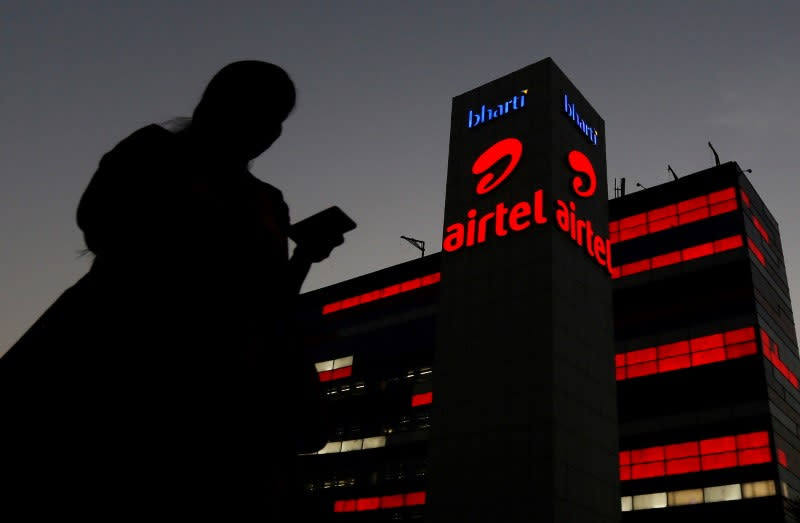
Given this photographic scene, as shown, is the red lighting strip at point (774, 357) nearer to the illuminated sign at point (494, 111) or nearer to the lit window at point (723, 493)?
the lit window at point (723, 493)

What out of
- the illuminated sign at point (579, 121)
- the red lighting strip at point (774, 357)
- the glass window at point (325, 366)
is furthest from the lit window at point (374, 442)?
the illuminated sign at point (579, 121)

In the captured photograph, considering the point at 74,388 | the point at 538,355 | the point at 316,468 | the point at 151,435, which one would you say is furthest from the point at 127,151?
the point at 316,468

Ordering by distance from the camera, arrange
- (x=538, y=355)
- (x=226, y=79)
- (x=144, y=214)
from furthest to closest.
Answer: (x=538, y=355) < (x=226, y=79) < (x=144, y=214)

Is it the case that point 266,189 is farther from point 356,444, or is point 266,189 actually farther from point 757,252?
point 356,444

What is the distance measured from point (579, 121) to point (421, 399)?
30117 millimetres

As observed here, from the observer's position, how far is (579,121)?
28.6 meters

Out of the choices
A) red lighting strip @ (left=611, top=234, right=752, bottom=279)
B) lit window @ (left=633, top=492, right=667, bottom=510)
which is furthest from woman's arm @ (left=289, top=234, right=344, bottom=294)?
red lighting strip @ (left=611, top=234, right=752, bottom=279)

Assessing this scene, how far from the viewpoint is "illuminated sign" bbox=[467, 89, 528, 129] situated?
28.2 m

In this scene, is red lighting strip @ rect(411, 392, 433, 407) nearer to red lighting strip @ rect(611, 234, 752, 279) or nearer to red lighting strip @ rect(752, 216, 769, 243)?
red lighting strip @ rect(611, 234, 752, 279)

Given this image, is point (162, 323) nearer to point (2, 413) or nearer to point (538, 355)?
point (2, 413)

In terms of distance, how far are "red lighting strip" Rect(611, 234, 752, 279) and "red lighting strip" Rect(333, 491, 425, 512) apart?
20.5 metres

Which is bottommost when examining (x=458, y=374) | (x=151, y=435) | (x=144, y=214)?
(x=151, y=435)

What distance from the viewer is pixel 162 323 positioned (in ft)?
5.31

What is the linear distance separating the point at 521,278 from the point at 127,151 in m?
23.1
